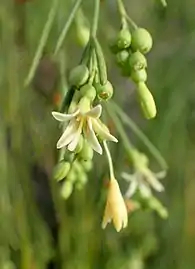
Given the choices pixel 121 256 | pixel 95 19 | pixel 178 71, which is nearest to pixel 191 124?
pixel 178 71

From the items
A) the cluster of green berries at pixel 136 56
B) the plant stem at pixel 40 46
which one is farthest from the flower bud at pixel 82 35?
the cluster of green berries at pixel 136 56

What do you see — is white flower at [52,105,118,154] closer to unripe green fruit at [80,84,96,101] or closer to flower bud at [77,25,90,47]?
unripe green fruit at [80,84,96,101]

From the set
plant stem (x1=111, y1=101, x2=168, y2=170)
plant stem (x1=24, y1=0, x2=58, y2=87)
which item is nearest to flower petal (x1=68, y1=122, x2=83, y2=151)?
plant stem (x1=24, y1=0, x2=58, y2=87)

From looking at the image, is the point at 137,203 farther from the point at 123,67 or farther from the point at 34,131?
the point at 123,67

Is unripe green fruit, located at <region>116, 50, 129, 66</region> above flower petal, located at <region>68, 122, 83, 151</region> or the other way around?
above

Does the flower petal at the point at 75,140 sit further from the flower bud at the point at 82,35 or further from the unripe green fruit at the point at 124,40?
the flower bud at the point at 82,35

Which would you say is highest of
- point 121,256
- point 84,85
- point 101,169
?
point 84,85

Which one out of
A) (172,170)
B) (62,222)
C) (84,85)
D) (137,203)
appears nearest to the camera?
(84,85)

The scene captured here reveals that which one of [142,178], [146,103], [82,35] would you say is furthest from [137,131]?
[146,103]

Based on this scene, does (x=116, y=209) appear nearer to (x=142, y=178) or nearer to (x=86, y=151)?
(x=86, y=151)
